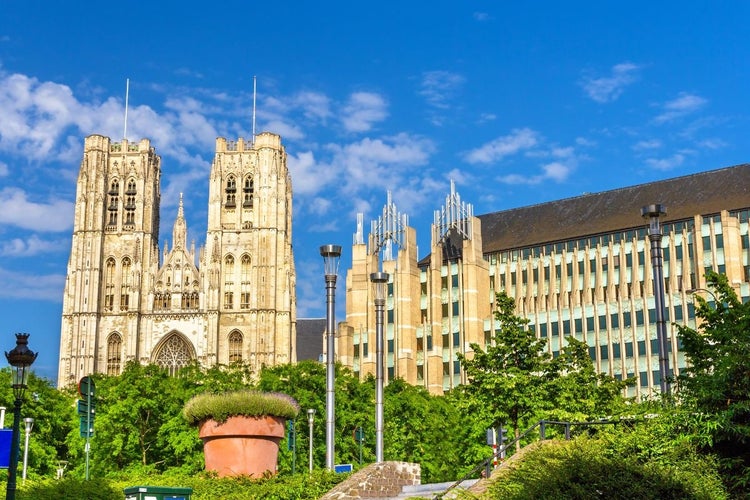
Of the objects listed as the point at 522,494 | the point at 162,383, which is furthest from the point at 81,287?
the point at 522,494

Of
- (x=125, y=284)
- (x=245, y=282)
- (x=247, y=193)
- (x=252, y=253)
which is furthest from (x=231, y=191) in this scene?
(x=125, y=284)

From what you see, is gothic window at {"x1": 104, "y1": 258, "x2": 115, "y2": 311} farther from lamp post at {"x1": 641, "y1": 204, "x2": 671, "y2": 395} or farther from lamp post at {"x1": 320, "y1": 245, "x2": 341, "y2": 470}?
lamp post at {"x1": 641, "y1": 204, "x2": 671, "y2": 395}

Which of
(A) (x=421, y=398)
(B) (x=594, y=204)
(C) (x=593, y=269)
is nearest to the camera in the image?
(A) (x=421, y=398)

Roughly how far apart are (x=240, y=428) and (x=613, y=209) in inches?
3131

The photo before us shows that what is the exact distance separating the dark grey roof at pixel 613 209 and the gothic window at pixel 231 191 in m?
29.1

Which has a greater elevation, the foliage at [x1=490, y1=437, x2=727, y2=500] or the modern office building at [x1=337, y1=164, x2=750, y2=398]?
the modern office building at [x1=337, y1=164, x2=750, y2=398]

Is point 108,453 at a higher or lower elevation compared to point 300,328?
lower

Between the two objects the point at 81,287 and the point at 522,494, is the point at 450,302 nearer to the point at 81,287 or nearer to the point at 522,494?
the point at 81,287

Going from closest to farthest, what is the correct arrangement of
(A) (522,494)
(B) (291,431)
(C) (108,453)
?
(A) (522,494) → (B) (291,431) → (C) (108,453)

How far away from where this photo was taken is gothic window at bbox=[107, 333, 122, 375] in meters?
120

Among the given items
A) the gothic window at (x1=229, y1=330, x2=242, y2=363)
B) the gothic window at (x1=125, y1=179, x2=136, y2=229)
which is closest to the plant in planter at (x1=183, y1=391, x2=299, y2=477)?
the gothic window at (x1=229, y1=330, x2=242, y2=363)

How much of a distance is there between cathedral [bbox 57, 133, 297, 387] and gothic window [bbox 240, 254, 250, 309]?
109mm

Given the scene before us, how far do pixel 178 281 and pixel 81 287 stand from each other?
32.9 feet

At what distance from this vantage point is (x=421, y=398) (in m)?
68.5
